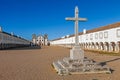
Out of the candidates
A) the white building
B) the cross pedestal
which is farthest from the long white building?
the white building

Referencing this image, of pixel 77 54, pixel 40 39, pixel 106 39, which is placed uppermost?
pixel 40 39

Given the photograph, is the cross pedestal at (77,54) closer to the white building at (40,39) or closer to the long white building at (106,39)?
the long white building at (106,39)

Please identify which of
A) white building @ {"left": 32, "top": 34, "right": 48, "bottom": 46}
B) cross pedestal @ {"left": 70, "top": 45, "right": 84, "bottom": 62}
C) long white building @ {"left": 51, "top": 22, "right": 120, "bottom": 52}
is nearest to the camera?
cross pedestal @ {"left": 70, "top": 45, "right": 84, "bottom": 62}

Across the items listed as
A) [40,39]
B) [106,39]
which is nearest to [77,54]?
[106,39]

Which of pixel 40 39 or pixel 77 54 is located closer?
pixel 77 54

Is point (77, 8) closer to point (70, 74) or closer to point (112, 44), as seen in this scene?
point (70, 74)

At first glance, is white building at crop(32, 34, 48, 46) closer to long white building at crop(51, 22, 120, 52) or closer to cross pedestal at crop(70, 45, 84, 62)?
long white building at crop(51, 22, 120, 52)

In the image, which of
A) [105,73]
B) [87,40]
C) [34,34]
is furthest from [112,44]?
[34,34]

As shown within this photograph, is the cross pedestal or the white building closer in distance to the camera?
the cross pedestal

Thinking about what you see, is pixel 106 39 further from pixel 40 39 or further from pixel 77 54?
pixel 40 39

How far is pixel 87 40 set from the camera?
59.6 meters

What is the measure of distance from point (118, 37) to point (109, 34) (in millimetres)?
4581

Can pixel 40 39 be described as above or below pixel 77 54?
above

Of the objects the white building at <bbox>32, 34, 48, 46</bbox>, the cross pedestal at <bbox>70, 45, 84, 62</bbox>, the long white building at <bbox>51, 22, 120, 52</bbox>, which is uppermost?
the white building at <bbox>32, 34, 48, 46</bbox>
